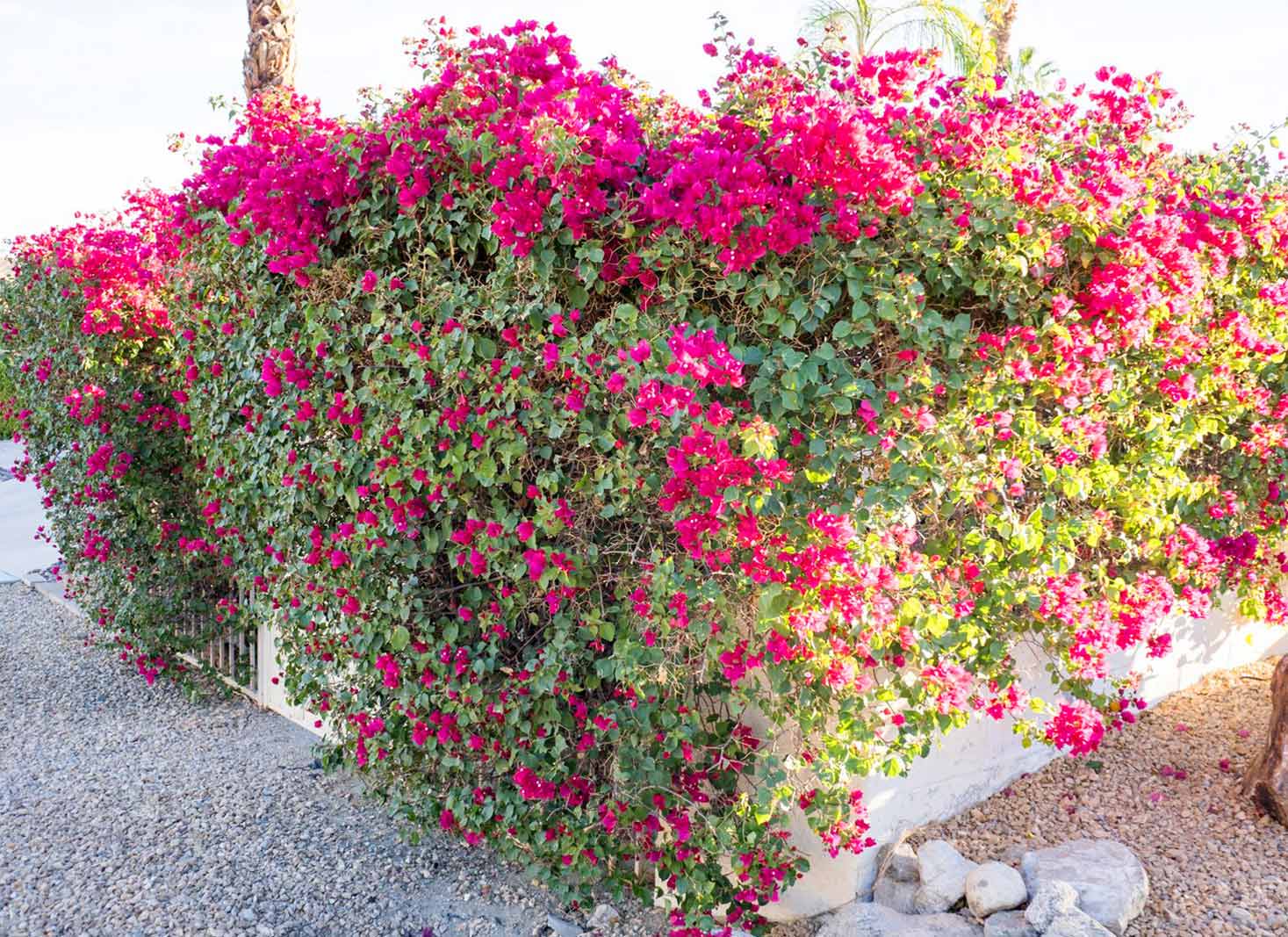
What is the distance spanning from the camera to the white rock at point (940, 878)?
11.0 feet

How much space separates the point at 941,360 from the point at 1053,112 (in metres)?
0.95

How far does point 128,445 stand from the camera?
5.60 metres

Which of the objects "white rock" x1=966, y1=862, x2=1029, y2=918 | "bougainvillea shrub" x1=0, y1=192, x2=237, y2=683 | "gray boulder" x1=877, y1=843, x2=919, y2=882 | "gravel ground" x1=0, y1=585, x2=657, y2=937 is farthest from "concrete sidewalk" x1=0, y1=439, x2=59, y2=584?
"white rock" x1=966, y1=862, x2=1029, y2=918

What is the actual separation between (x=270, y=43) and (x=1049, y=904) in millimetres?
6610

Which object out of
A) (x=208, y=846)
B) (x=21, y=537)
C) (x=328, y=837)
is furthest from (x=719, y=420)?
(x=21, y=537)

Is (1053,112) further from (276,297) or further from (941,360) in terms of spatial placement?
(276,297)

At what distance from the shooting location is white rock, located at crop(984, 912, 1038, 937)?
3111 millimetres

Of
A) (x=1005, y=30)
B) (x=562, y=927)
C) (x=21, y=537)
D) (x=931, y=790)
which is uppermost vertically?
(x=1005, y=30)

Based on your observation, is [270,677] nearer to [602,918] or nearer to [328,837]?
[328,837]

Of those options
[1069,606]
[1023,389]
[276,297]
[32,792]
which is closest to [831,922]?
[1069,606]

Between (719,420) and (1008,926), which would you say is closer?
(719,420)

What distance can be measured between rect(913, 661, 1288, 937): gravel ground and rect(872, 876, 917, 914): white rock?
31 centimetres

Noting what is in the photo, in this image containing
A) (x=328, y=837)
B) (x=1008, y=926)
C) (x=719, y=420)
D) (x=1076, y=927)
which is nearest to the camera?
(x=719, y=420)

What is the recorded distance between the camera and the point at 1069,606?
3.10 metres
